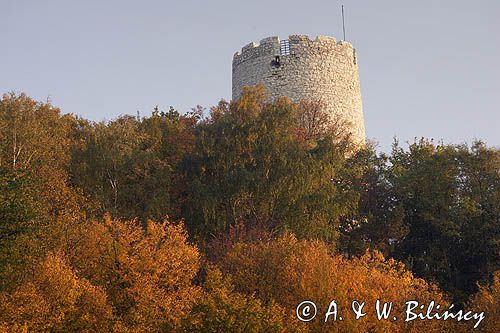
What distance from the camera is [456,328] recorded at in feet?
Answer: 71.5

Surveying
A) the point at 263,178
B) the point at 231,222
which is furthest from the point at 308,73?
the point at 231,222

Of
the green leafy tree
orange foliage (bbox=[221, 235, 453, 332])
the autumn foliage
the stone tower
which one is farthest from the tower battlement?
orange foliage (bbox=[221, 235, 453, 332])

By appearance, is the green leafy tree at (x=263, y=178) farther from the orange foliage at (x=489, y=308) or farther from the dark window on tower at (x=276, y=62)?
the dark window on tower at (x=276, y=62)

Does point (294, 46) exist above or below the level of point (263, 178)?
above

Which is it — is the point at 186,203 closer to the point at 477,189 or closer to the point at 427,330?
the point at 427,330

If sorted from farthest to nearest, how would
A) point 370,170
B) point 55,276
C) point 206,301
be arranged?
point 370,170 → point 55,276 → point 206,301

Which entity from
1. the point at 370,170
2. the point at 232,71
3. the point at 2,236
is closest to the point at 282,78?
the point at 232,71

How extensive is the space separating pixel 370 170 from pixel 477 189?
4.44 meters

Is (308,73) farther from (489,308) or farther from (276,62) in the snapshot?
(489,308)

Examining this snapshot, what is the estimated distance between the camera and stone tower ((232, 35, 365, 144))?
30812mm

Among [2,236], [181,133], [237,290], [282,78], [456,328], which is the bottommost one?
[456,328]

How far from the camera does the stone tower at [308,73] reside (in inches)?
1213

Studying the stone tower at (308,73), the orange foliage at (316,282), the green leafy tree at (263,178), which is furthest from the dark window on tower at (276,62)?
the orange foliage at (316,282)

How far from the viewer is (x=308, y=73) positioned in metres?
30.9
